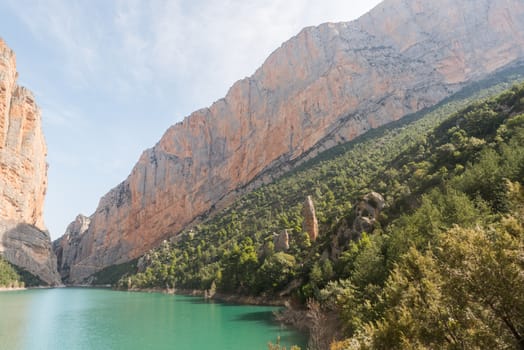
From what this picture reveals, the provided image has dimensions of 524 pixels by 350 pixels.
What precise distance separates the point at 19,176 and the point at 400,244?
9501 centimetres

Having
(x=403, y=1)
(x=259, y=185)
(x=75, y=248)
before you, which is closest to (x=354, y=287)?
(x=259, y=185)

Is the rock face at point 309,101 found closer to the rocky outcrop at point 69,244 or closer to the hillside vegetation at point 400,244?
the rocky outcrop at point 69,244

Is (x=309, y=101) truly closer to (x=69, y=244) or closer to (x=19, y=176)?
(x=19, y=176)

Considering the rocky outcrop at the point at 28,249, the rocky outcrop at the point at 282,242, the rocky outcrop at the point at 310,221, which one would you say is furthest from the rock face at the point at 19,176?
the rocky outcrop at the point at 310,221

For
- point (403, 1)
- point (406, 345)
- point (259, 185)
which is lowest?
point (406, 345)

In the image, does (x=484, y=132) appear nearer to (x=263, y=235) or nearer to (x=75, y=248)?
(x=263, y=235)

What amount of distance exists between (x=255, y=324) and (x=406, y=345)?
2311 cm

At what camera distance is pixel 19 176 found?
87812 millimetres

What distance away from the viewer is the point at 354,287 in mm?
20219

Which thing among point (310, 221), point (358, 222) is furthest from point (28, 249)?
point (358, 222)

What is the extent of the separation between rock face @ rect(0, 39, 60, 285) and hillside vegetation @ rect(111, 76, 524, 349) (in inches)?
976

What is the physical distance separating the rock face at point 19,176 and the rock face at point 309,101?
3027cm

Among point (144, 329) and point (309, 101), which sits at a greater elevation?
point (309, 101)

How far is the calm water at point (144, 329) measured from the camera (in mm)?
23109
